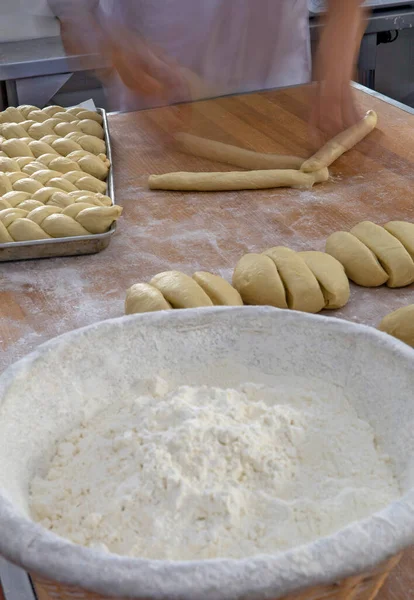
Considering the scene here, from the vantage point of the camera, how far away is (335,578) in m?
0.58

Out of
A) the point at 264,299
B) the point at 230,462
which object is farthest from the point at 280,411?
the point at 264,299

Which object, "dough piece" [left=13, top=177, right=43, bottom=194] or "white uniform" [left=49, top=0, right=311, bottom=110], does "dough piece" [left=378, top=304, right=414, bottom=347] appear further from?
"white uniform" [left=49, top=0, right=311, bottom=110]

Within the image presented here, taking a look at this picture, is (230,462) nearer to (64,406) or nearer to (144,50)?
(64,406)

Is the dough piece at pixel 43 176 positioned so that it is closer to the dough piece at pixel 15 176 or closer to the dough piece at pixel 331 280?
the dough piece at pixel 15 176

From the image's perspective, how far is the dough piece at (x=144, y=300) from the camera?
1.33 meters

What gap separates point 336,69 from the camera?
89.5 inches

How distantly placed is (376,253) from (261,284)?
287mm

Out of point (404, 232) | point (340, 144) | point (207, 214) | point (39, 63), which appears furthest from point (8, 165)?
point (39, 63)

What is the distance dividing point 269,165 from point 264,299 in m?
0.76

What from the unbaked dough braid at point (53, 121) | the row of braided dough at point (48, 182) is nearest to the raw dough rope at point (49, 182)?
the row of braided dough at point (48, 182)

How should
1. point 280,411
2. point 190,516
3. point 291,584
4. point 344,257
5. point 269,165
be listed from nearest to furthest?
1. point 291,584
2. point 190,516
3. point 280,411
4. point 344,257
5. point 269,165

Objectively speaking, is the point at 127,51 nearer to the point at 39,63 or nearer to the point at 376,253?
the point at 39,63

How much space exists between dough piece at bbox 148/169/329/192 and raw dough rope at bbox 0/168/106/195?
196 millimetres

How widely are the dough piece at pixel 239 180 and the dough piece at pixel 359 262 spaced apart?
0.45 meters
